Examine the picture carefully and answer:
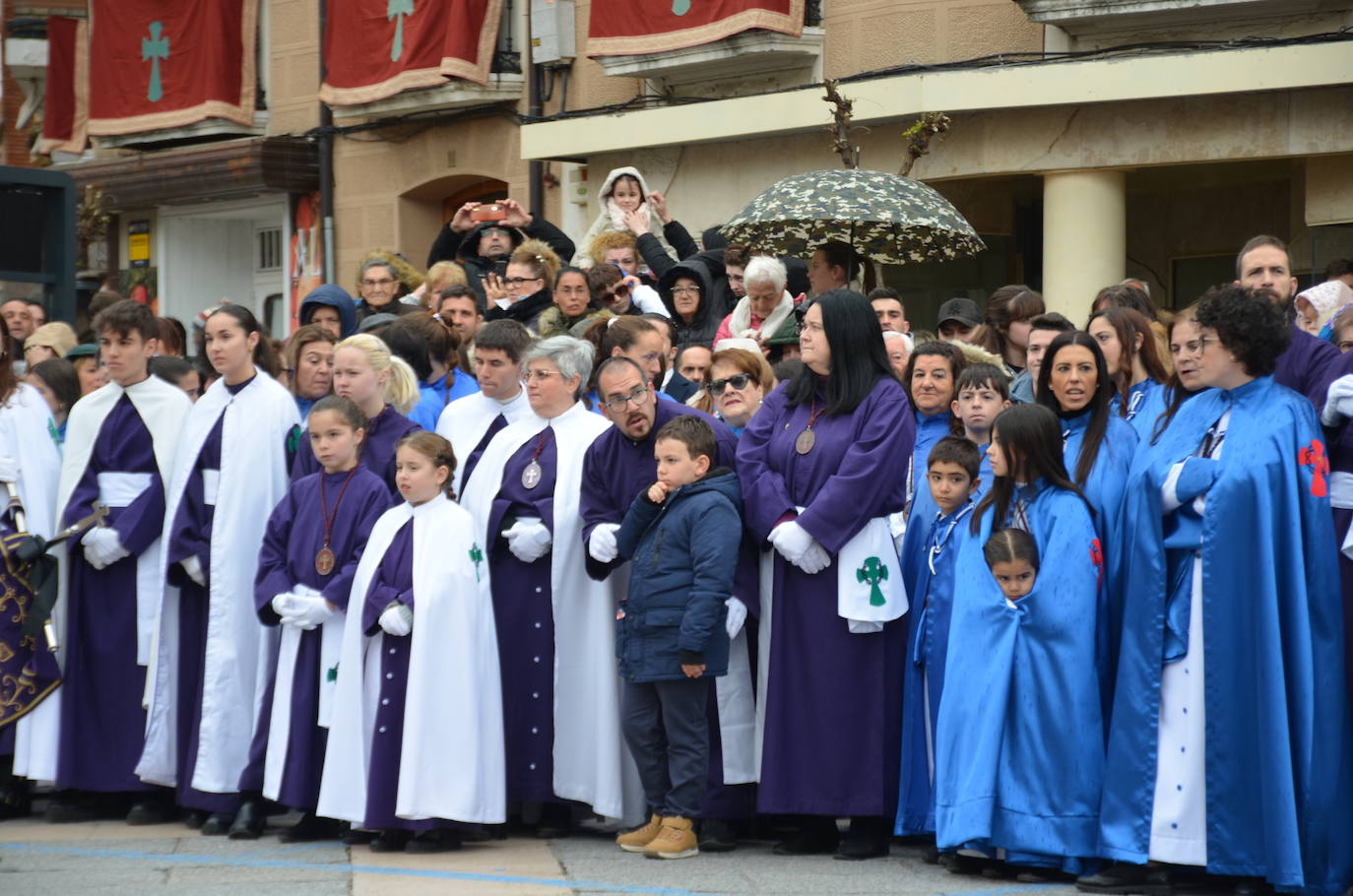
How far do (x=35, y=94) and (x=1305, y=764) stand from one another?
19713 millimetres

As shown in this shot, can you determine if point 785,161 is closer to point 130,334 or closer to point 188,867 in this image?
point 130,334

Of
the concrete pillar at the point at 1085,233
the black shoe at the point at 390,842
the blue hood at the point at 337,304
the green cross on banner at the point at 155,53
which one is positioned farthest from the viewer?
the green cross on banner at the point at 155,53

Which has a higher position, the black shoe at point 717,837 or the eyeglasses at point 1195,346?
the eyeglasses at point 1195,346

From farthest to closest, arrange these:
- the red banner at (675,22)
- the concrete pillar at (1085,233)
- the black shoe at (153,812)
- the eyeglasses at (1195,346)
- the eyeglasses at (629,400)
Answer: the red banner at (675,22), the concrete pillar at (1085,233), the black shoe at (153,812), the eyeglasses at (629,400), the eyeglasses at (1195,346)

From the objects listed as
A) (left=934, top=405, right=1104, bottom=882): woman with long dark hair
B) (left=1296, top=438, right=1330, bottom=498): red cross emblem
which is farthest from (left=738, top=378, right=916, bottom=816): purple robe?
(left=1296, top=438, right=1330, bottom=498): red cross emblem

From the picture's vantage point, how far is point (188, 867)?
7.35m

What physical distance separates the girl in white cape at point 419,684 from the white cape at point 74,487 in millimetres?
1313

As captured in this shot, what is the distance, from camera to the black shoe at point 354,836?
7.80 meters

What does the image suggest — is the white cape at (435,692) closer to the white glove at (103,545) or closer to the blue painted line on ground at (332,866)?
the blue painted line on ground at (332,866)

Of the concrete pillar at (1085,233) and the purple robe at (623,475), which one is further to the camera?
the concrete pillar at (1085,233)

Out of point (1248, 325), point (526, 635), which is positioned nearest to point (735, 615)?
Answer: point (526, 635)

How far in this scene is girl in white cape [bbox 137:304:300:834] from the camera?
8156mm

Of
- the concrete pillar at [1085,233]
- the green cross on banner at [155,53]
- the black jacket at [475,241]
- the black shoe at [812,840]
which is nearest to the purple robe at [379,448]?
the black shoe at [812,840]

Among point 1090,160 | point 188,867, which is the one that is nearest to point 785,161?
point 1090,160
